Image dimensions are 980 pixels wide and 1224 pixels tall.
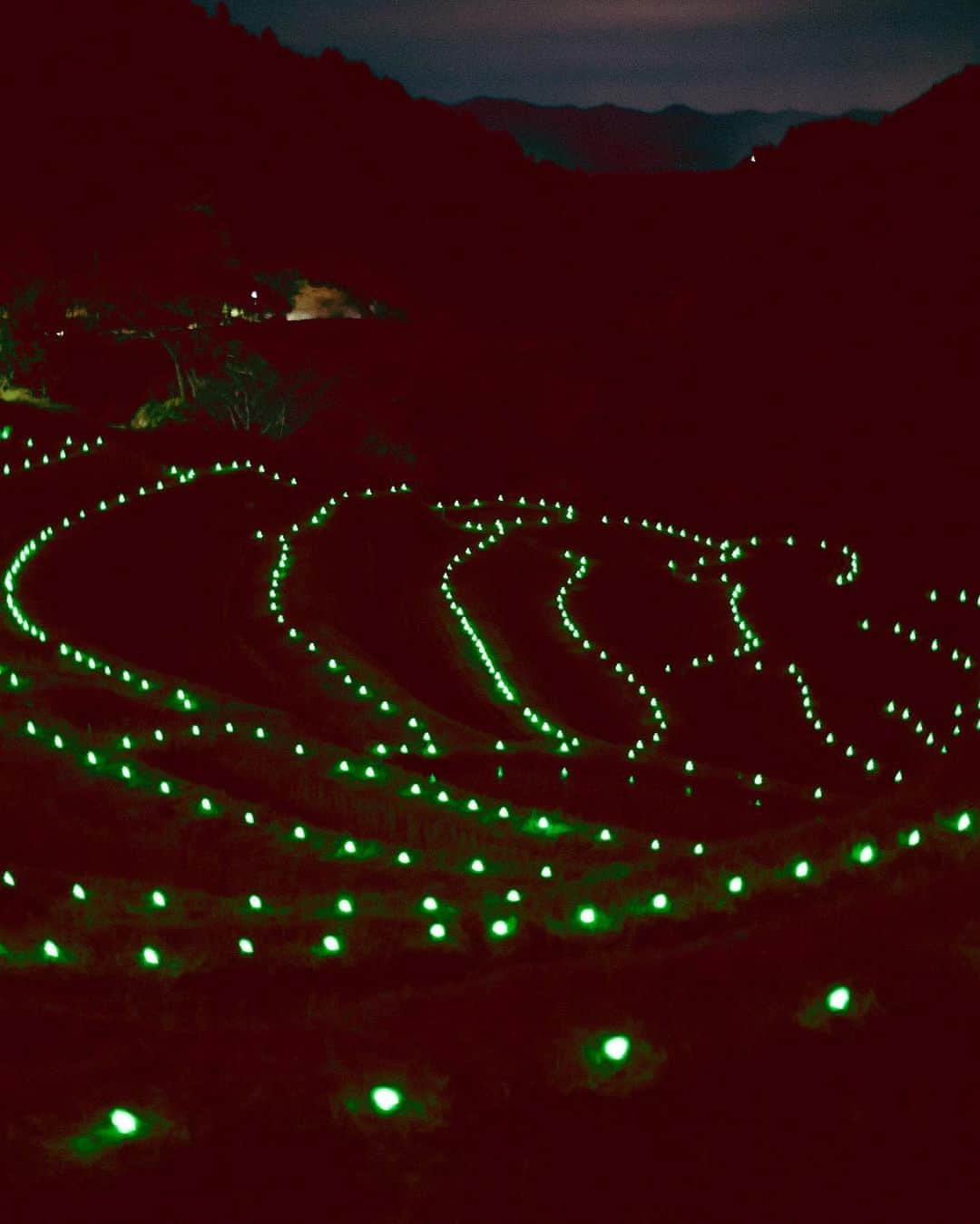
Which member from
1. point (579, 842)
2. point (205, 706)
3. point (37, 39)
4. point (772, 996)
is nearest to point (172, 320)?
point (37, 39)

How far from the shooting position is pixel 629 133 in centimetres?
2419

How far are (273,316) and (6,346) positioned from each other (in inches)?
243

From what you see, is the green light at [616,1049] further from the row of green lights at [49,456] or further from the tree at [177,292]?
the tree at [177,292]

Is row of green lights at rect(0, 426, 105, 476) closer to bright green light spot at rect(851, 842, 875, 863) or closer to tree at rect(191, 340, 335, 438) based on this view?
tree at rect(191, 340, 335, 438)

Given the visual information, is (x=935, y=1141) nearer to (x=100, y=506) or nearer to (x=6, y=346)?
(x=100, y=506)

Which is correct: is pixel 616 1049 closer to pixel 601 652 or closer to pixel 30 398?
pixel 601 652

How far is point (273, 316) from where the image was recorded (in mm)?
17469

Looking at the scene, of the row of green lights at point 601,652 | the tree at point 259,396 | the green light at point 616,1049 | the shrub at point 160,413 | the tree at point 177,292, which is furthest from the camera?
the tree at point 259,396

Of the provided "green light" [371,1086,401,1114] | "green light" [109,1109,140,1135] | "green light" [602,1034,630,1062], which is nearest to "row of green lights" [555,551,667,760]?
"green light" [602,1034,630,1062]

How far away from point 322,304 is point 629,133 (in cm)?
1020

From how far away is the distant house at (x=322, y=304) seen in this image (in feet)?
59.5

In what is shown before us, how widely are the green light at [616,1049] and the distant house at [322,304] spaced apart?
17256 millimetres

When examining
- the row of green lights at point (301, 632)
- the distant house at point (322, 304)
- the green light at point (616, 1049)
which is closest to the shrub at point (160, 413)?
the row of green lights at point (301, 632)

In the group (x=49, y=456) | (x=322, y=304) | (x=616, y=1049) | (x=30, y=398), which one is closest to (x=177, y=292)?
(x=30, y=398)
